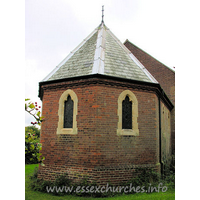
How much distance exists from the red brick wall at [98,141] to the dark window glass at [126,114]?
44 cm

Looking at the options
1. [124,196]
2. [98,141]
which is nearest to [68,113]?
[98,141]

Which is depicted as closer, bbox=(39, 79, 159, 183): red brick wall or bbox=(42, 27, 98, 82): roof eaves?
bbox=(39, 79, 159, 183): red brick wall

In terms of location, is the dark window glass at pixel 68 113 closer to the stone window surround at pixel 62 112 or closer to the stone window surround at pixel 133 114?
the stone window surround at pixel 62 112

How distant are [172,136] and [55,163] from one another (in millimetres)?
10502

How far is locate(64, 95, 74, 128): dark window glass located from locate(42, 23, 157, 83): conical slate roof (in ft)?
4.03

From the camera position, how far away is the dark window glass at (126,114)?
8391mm

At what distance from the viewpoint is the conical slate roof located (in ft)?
28.5

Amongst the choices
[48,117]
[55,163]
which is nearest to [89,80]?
[48,117]

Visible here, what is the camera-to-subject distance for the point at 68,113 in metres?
8.60

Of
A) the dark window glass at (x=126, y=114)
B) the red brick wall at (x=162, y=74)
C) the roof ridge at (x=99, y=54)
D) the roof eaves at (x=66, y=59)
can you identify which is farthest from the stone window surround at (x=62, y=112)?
the red brick wall at (x=162, y=74)

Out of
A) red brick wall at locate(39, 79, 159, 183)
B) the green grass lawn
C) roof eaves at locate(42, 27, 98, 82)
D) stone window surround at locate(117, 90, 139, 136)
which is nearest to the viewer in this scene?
the green grass lawn

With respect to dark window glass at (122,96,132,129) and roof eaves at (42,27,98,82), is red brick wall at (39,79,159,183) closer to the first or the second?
dark window glass at (122,96,132,129)

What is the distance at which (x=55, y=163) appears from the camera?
8.20m

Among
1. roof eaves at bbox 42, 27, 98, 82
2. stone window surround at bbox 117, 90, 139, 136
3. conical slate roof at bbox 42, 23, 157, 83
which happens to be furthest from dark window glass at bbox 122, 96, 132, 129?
roof eaves at bbox 42, 27, 98, 82
